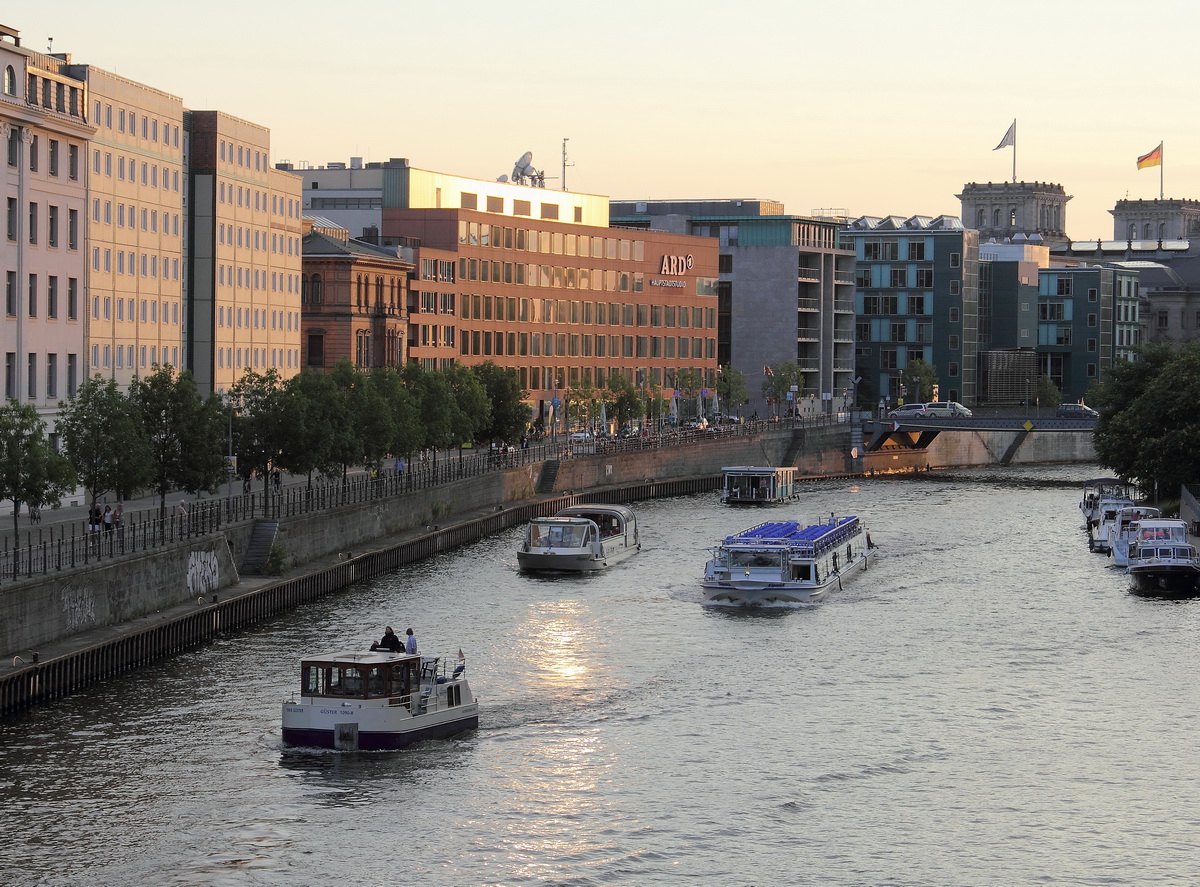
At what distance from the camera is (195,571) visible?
259 feet

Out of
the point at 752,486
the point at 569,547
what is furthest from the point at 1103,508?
the point at 752,486

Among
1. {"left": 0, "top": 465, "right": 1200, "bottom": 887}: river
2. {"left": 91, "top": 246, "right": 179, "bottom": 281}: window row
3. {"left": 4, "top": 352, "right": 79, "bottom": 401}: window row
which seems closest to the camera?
{"left": 0, "top": 465, "right": 1200, "bottom": 887}: river

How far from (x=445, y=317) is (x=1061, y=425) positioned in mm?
58154

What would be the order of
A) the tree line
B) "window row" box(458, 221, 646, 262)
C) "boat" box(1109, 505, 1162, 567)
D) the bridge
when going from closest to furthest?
the tree line
"boat" box(1109, 505, 1162, 567)
"window row" box(458, 221, 646, 262)
the bridge

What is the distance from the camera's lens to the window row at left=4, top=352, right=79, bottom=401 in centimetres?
9106

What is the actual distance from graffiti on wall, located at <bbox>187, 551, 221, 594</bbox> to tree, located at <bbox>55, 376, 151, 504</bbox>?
13.9 feet

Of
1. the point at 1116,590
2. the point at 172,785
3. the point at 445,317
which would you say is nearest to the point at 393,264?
the point at 445,317

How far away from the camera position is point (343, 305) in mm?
154500

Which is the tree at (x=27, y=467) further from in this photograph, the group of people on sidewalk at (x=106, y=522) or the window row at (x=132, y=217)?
the window row at (x=132, y=217)

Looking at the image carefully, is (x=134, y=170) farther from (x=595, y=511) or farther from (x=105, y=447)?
(x=105, y=447)

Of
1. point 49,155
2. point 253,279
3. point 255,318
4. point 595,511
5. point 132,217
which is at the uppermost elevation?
point 49,155

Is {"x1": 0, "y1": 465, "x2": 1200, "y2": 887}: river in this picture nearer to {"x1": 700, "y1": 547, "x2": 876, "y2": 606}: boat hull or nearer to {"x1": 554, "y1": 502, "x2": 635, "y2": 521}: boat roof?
{"x1": 700, "y1": 547, "x2": 876, "y2": 606}: boat hull

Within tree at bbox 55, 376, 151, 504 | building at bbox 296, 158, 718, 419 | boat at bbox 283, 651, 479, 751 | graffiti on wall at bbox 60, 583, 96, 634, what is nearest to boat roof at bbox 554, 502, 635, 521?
tree at bbox 55, 376, 151, 504

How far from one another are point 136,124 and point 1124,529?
5848 centimetres
